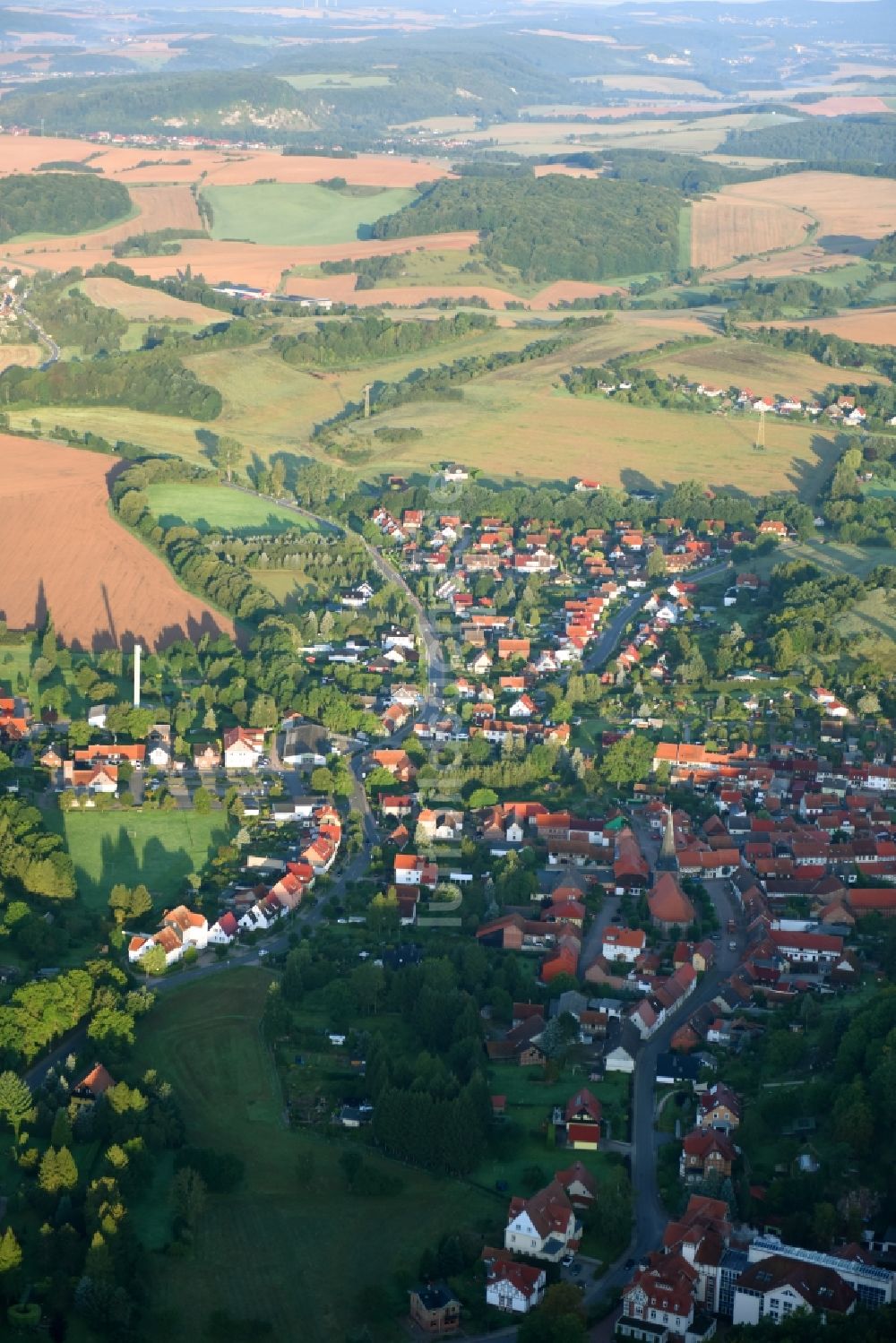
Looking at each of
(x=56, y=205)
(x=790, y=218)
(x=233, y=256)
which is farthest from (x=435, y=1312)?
(x=790, y=218)

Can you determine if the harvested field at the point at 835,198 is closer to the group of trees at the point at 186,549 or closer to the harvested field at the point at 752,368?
the harvested field at the point at 752,368

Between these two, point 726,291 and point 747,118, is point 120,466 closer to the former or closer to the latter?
point 726,291

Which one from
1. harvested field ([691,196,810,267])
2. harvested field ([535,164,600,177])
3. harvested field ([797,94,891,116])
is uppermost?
harvested field ([691,196,810,267])

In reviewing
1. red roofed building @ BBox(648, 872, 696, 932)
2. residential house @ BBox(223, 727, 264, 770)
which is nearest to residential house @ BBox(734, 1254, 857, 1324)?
red roofed building @ BBox(648, 872, 696, 932)

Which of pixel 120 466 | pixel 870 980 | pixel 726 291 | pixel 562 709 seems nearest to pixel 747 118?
pixel 726 291

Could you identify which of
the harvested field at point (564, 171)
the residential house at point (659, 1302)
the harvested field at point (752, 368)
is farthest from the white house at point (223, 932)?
the harvested field at point (564, 171)

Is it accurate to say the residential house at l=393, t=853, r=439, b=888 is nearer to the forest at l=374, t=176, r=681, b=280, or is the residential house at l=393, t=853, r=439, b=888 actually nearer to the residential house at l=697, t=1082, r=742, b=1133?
the residential house at l=697, t=1082, r=742, b=1133
